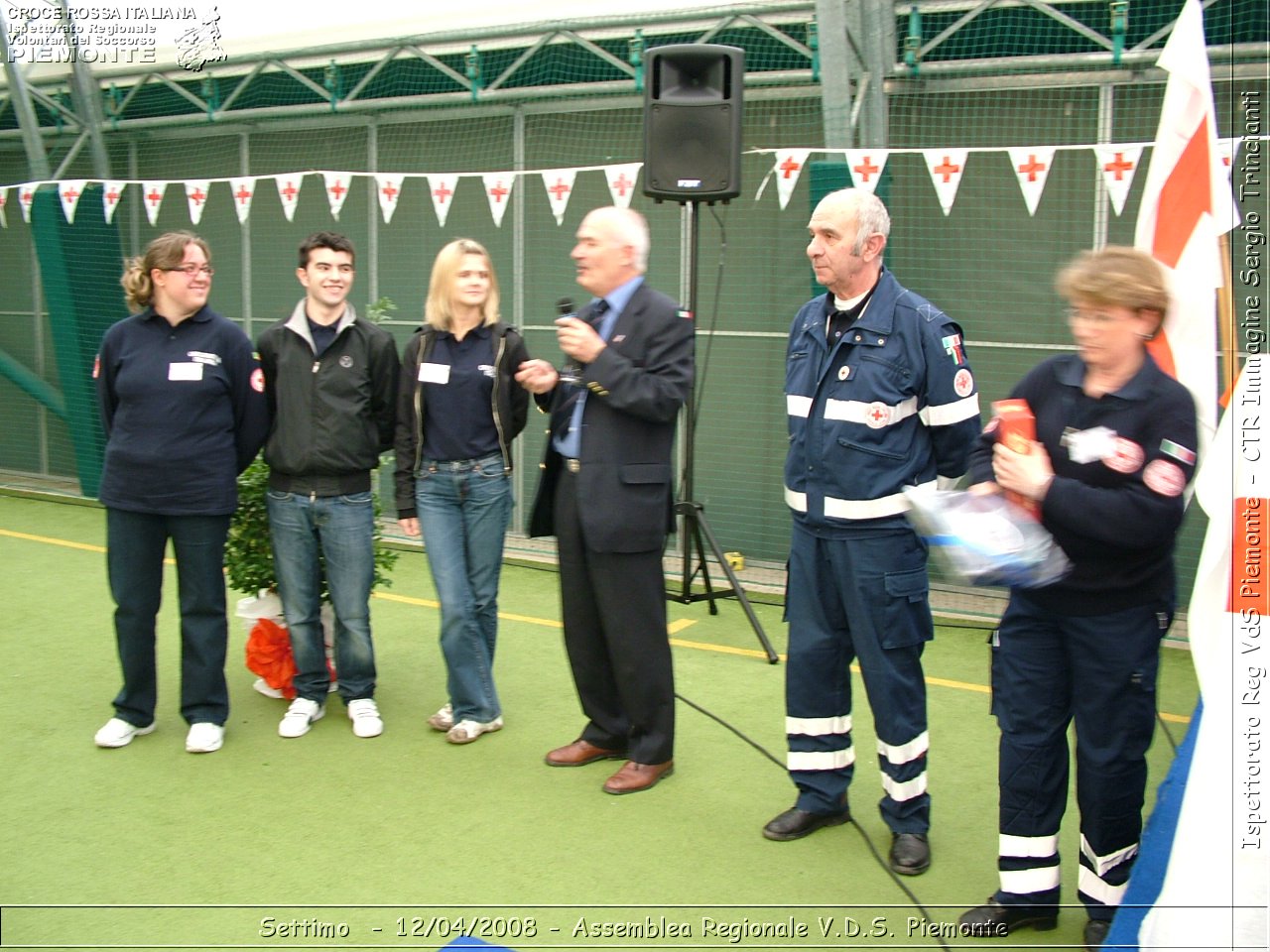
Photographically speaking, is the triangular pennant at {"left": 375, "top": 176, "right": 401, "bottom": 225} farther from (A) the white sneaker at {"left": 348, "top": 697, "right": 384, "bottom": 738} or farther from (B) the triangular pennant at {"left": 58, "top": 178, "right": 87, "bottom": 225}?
(A) the white sneaker at {"left": 348, "top": 697, "right": 384, "bottom": 738}

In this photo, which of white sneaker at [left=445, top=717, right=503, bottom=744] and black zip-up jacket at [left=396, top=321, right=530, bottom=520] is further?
white sneaker at [left=445, top=717, right=503, bottom=744]

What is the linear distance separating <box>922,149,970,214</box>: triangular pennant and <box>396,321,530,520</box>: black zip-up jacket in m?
2.73

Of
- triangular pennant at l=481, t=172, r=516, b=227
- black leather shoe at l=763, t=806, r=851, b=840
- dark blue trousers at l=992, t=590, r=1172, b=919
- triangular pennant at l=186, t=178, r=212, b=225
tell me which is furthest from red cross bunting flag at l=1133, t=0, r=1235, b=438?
triangular pennant at l=186, t=178, r=212, b=225

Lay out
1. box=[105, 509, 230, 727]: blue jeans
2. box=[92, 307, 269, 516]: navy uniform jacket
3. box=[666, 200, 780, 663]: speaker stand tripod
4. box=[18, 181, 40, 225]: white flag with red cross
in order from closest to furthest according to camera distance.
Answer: box=[92, 307, 269, 516]: navy uniform jacket → box=[105, 509, 230, 727]: blue jeans → box=[666, 200, 780, 663]: speaker stand tripod → box=[18, 181, 40, 225]: white flag with red cross

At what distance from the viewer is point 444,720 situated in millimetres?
4820

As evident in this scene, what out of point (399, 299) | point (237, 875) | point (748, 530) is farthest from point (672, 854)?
point (399, 299)

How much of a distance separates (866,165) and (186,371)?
3664 mm

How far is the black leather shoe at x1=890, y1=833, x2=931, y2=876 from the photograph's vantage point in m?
3.63

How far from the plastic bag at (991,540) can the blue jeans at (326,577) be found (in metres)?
2.43

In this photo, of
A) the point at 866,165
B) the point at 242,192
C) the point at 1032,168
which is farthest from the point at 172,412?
the point at 242,192

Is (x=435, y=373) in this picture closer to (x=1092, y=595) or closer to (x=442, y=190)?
(x=1092, y=595)

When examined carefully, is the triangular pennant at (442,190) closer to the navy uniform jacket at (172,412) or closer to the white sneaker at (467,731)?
the navy uniform jacket at (172,412)

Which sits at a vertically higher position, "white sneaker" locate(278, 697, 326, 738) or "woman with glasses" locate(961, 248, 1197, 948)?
"woman with glasses" locate(961, 248, 1197, 948)

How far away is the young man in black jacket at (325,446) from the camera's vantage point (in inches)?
176
